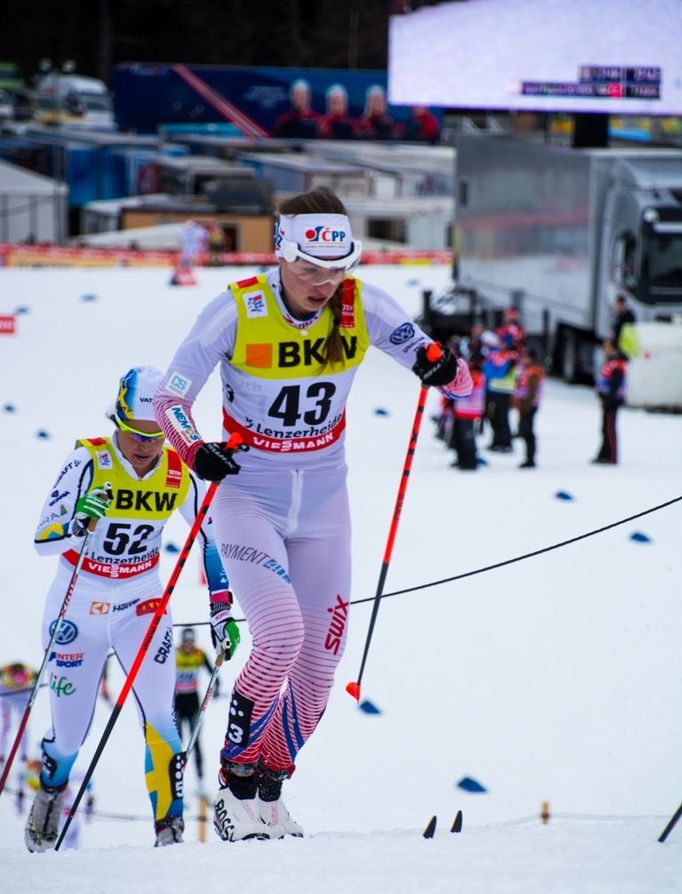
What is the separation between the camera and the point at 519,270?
80.5ft

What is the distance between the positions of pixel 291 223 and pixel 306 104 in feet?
171

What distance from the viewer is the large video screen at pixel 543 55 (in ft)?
85.0

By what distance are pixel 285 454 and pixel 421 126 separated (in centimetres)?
5325

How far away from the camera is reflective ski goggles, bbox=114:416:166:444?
6059mm

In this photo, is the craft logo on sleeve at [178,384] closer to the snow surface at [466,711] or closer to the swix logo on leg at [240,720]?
the swix logo on leg at [240,720]

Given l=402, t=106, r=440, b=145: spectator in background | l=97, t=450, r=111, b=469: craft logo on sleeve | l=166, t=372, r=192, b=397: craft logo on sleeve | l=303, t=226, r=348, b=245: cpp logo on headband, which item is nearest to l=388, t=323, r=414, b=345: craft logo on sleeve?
l=303, t=226, r=348, b=245: cpp logo on headband

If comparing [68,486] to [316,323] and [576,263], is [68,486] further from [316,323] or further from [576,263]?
[576,263]

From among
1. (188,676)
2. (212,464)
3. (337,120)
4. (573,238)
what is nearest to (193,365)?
(212,464)

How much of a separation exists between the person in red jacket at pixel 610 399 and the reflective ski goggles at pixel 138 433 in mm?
9642

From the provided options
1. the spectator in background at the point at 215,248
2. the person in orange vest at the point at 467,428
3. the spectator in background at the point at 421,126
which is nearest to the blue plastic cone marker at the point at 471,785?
the person in orange vest at the point at 467,428

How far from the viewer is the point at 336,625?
219 inches

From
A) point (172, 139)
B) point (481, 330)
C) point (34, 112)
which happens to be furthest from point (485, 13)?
point (34, 112)

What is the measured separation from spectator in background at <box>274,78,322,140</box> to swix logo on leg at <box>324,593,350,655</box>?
51799 millimetres

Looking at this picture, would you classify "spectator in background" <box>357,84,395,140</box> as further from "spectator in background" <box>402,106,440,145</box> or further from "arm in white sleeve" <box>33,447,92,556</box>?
"arm in white sleeve" <box>33,447,92,556</box>
